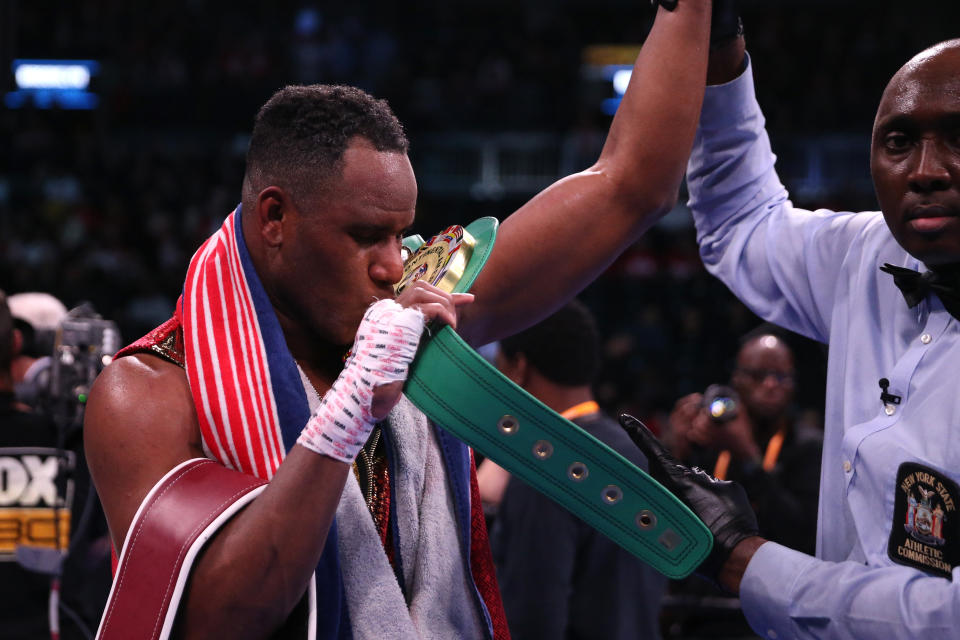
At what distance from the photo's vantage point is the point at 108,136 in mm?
14047

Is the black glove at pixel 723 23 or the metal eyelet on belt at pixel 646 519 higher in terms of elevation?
the black glove at pixel 723 23

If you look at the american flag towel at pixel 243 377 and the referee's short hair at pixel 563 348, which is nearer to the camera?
the american flag towel at pixel 243 377

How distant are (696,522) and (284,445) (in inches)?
26.6

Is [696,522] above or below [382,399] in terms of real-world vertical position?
below

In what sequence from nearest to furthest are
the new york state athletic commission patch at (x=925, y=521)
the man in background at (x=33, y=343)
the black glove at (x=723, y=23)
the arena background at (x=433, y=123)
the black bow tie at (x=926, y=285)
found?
the new york state athletic commission patch at (x=925, y=521) → the black bow tie at (x=926, y=285) → the black glove at (x=723, y=23) → the man in background at (x=33, y=343) → the arena background at (x=433, y=123)

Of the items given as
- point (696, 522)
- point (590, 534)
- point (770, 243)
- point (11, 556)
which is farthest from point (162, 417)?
point (11, 556)

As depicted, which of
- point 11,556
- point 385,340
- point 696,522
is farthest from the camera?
point 11,556

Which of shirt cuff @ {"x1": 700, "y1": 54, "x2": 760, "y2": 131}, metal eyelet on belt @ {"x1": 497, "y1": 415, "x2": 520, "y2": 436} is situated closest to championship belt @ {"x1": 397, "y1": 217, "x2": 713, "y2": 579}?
metal eyelet on belt @ {"x1": 497, "y1": 415, "x2": 520, "y2": 436}

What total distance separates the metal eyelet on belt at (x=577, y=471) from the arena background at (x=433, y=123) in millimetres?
8032

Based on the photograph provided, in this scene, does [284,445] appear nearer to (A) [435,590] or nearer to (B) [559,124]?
(A) [435,590]

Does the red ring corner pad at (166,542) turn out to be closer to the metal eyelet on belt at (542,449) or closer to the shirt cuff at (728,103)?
the metal eyelet on belt at (542,449)

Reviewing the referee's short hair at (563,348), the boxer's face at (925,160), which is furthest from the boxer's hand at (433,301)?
the referee's short hair at (563,348)

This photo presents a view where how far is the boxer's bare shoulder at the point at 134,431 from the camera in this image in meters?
1.67

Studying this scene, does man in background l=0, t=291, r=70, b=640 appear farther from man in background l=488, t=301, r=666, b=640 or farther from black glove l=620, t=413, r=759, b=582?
black glove l=620, t=413, r=759, b=582
